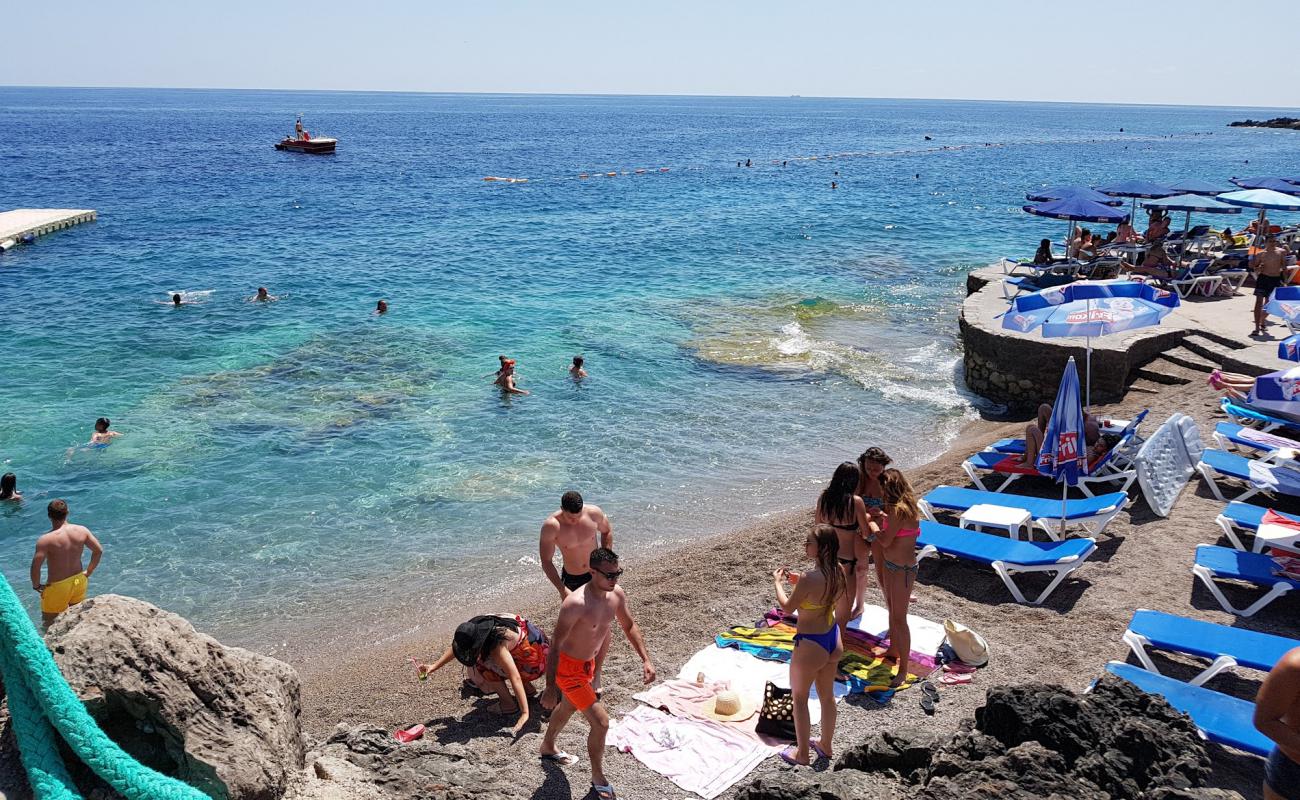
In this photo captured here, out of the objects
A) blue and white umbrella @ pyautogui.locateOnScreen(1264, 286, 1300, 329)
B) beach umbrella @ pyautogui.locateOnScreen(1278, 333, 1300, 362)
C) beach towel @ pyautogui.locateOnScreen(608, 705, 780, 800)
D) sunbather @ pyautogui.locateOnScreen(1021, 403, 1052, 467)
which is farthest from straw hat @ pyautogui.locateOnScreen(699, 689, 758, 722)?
blue and white umbrella @ pyautogui.locateOnScreen(1264, 286, 1300, 329)

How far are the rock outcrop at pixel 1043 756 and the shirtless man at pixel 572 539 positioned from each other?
287 centimetres

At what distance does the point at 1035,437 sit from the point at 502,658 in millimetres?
6720

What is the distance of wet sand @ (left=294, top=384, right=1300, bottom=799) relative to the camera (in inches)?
245

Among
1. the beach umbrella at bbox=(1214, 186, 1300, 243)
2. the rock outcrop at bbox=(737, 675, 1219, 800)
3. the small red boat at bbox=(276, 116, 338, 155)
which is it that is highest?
the small red boat at bbox=(276, 116, 338, 155)

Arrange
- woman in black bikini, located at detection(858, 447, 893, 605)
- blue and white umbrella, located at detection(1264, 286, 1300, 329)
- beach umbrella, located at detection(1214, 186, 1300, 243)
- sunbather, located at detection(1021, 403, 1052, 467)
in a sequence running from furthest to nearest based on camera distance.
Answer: beach umbrella, located at detection(1214, 186, 1300, 243)
blue and white umbrella, located at detection(1264, 286, 1300, 329)
sunbather, located at detection(1021, 403, 1052, 467)
woman in black bikini, located at detection(858, 447, 893, 605)

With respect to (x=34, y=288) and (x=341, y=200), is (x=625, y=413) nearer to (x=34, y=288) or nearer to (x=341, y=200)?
(x=34, y=288)

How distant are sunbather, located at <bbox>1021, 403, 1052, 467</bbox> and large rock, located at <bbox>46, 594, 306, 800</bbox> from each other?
8772mm

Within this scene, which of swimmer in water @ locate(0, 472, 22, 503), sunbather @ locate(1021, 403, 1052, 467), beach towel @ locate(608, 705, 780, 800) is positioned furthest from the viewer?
swimmer in water @ locate(0, 472, 22, 503)

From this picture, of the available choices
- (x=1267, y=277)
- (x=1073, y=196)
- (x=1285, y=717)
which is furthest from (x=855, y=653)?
(x=1073, y=196)

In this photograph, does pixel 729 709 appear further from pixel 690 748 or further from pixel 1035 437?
pixel 1035 437

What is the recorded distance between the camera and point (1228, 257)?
721 inches

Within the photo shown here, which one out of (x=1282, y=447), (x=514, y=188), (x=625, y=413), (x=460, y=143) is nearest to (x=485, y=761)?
(x=1282, y=447)

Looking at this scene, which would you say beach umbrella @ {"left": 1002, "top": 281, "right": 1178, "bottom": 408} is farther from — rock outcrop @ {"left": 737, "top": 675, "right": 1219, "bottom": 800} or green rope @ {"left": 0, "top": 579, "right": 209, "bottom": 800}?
green rope @ {"left": 0, "top": 579, "right": 209, "bottom": 800}

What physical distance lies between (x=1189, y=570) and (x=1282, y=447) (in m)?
2.67
